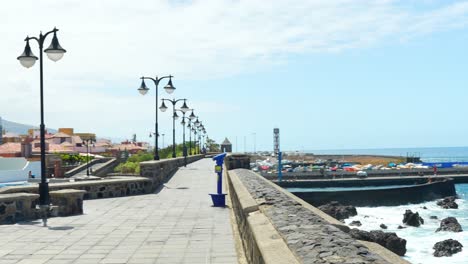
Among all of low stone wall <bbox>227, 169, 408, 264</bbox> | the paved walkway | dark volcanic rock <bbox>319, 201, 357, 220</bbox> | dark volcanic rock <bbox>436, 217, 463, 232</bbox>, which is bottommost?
dark volcanic rock <bbox>436, 217, 463, 232</bbox>

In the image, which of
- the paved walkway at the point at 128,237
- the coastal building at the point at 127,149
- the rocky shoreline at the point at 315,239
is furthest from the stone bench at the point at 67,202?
the coastal building at the point at 127,149

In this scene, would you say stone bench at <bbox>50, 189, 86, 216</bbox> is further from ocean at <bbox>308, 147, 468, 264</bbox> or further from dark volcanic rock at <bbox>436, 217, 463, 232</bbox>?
dark volcanic rock at <bbox>436, 217, 463, 232</bbox>

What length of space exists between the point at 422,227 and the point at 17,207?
33.7 m

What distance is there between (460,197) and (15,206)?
57.6 metres

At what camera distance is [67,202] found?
41.8 feet

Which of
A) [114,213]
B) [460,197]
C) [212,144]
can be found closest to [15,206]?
[114,213]

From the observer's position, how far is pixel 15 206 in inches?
460

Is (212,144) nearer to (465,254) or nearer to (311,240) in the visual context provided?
(465,254)

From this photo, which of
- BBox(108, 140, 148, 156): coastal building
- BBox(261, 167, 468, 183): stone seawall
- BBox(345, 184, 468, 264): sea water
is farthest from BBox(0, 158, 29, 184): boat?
BBox(261, 167, 468, 183): stone seawall

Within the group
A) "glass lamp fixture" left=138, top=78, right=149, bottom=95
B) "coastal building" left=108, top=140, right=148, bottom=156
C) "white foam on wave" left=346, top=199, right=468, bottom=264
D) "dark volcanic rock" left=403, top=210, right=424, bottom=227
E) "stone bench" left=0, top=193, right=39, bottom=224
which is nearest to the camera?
"stone bench" left=0, top=193, right=39, bottom=224

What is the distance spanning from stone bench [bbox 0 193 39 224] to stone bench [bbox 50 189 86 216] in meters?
0.62

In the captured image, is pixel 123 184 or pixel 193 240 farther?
pixel 123 184

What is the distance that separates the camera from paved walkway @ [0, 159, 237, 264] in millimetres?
7633

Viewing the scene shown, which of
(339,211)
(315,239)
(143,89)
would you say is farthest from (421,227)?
(315,239)
